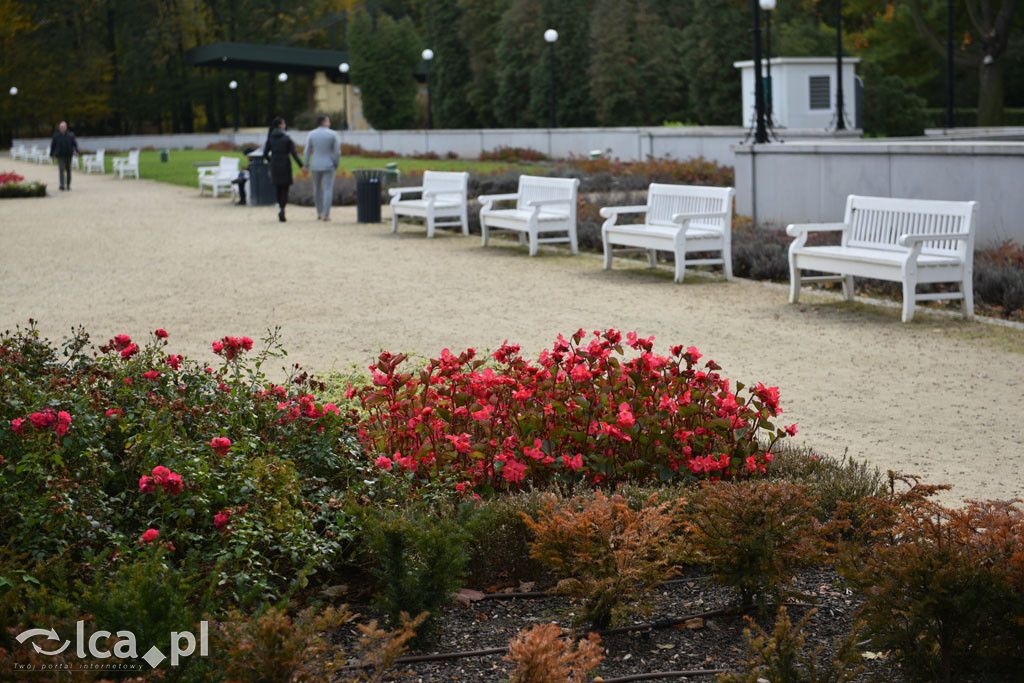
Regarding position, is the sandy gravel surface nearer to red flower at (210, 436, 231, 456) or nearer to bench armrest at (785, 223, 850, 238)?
bench armrest at (785, 223, 850, 238)

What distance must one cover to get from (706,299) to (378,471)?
678cm

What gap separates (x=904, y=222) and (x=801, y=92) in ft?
65.2

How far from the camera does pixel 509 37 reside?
51.5 m

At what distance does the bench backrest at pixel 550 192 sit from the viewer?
A: 1455 cm

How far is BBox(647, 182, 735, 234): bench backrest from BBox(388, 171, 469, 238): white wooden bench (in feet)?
15.5

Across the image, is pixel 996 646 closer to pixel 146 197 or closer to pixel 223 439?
pixel 223 439

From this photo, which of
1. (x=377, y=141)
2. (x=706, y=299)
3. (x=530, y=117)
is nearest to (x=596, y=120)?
(x=530, y=117)

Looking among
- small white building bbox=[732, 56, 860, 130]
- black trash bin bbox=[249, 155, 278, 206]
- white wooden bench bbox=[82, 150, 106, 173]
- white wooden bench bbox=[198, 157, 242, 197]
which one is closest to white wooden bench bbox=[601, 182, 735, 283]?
black trash bin bbox=[249, 155, 278, 206]

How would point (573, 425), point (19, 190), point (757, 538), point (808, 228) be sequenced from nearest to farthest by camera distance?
1. point (757, 538)
2. point (573, 425)
3. point (808, 228)
4. point (19, 190)

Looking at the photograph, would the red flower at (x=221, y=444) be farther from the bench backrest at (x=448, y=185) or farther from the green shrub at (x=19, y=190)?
the green shrub at (x=19, y=190)

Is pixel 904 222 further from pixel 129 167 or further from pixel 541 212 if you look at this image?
pixel 129 167

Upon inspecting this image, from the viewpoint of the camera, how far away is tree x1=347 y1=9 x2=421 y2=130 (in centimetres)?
6306

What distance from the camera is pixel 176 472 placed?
3.87 meters

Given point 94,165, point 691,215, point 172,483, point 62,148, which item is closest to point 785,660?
point 172,483
